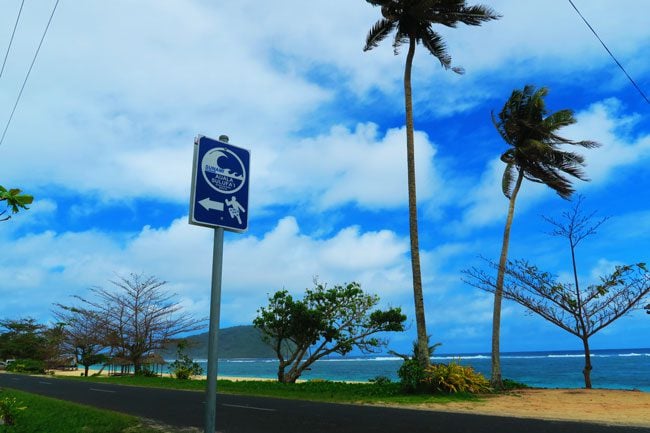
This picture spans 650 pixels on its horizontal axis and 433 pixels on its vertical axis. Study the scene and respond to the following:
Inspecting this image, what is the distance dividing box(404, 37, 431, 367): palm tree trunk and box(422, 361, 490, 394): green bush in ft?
1.61

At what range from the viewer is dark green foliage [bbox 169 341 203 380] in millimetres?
31359

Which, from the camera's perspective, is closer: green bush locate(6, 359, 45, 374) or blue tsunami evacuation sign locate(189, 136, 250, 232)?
blue tsunami evacuation sign locate(189, 136, 250, 232)

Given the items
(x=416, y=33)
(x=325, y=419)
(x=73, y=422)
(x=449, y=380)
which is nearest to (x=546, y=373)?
(x=449, y=380)

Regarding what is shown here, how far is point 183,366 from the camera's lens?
3209 cm

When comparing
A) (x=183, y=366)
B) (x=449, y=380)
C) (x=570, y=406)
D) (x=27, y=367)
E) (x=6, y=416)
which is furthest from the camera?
(x=27, y=367)

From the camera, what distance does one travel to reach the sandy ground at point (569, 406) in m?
11.9

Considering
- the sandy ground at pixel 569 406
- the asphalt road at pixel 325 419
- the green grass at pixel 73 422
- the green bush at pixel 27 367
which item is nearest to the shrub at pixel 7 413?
the green grass at pixel 73 422

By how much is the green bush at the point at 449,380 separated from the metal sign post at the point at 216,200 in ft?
51.5

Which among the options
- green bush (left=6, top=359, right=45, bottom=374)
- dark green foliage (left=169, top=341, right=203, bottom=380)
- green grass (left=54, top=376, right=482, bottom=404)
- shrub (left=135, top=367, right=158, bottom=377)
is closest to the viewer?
green grass (left=54, top=376, right=482, bottom=404)

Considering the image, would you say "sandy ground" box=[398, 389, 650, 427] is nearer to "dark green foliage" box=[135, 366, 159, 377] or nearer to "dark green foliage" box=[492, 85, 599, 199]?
"dark green foliage" box=[492, 85, 599, 199]

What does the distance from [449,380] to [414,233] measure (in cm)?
553

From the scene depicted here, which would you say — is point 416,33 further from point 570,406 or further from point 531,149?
point 570,406

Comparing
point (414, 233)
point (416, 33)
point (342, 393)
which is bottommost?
point (342, 393)

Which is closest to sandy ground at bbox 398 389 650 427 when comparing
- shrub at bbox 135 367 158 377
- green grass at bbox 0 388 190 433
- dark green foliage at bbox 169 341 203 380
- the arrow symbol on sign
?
green grass at bbox 0 388 190 433
